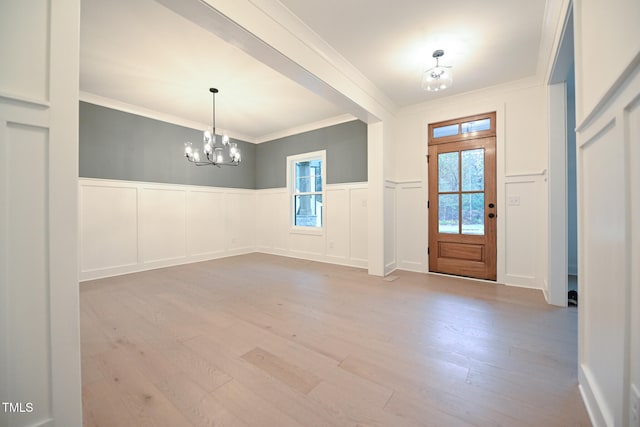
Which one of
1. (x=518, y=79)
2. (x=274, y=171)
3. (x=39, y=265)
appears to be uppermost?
(x=518, y=79)

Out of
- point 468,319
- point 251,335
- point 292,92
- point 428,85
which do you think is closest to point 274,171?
A: point 292,92

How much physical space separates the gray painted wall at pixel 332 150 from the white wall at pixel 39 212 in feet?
12.5

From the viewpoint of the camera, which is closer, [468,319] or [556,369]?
[556,369]

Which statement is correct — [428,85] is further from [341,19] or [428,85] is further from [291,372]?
[291,372]

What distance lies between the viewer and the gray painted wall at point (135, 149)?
3.62 m

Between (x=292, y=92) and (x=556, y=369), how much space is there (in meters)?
3.97

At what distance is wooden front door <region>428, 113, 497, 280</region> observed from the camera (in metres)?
A: 3.42

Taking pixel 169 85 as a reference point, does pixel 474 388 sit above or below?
below

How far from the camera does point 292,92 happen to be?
11.7ft

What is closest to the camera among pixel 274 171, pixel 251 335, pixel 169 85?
pixel 251 335

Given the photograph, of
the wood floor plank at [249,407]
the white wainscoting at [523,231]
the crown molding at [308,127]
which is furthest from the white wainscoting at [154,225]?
the white wainscoting at [523,231]

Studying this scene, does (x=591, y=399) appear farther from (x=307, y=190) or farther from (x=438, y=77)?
(x=307, y=190)

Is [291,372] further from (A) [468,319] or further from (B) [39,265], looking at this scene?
(A) [468,319]

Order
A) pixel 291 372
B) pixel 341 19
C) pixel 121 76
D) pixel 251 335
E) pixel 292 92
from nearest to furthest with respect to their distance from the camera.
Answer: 1. pixel 291 372
2. pixel 251 335
3. pixel 341 19
4. pixel 121 76
5. pixel 292 92
